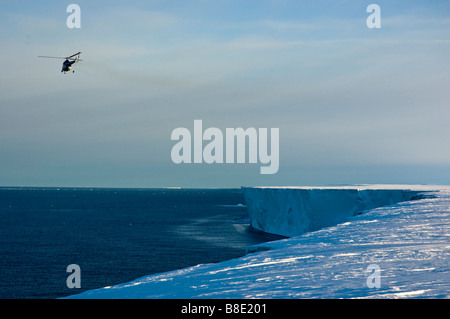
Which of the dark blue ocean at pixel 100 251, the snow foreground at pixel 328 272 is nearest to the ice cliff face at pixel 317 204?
the dark blue ocean at pixel 100 251

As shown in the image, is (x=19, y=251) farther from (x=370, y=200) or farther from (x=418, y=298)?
(x=418, y=298)

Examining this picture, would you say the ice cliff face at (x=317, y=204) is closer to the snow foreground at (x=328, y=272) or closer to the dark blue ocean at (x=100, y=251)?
the dark blue ocean at (x=100, y=251)


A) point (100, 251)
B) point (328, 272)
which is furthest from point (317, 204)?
point (328, 272)

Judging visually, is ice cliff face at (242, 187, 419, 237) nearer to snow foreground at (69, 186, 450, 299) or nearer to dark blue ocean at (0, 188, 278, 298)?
dark blue ocean at (0, 188, 278, 298)

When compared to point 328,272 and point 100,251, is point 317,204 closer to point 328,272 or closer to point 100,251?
point 100,251
